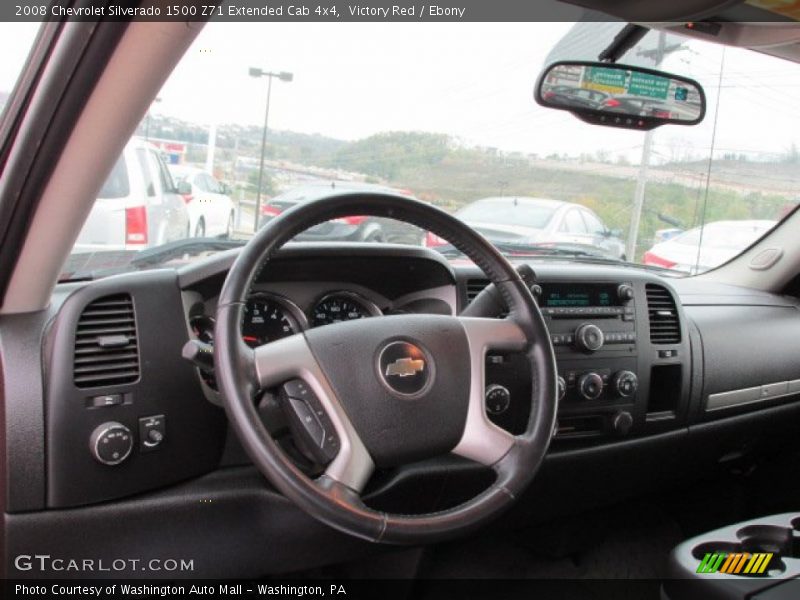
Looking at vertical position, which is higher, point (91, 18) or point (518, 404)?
point (91, 18)

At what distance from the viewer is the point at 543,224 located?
9.66 feet

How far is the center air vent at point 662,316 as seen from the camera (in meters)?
2.91

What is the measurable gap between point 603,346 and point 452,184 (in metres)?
0.83

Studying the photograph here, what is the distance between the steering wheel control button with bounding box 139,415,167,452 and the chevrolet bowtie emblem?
0.67m

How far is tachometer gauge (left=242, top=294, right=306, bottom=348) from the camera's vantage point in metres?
2.11

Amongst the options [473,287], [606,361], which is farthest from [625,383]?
[473,287]

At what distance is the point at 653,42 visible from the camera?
264 cm

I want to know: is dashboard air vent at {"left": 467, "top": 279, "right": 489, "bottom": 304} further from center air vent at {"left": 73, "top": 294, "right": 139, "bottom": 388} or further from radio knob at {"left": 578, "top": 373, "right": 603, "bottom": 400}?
center air vent at {"left": 73, "top": 294, "right": 139, "bottom": 388}

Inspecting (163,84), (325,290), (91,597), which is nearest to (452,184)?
(325,290)

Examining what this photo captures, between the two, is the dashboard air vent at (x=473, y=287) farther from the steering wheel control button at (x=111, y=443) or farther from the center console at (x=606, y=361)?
the steering wheel control button at (x=111, y=443)

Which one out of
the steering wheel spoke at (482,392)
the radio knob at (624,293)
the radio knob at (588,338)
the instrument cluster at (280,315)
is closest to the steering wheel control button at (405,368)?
the steering wheel spoke at (482,392)

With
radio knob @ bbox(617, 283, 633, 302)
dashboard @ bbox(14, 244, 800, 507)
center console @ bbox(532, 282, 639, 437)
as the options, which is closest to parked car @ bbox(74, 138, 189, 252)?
dashboard @ bbox(14, 244, 800, 507)

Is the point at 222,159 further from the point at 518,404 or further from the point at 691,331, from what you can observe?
the point at 691,331

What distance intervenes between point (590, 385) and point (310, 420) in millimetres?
1340
